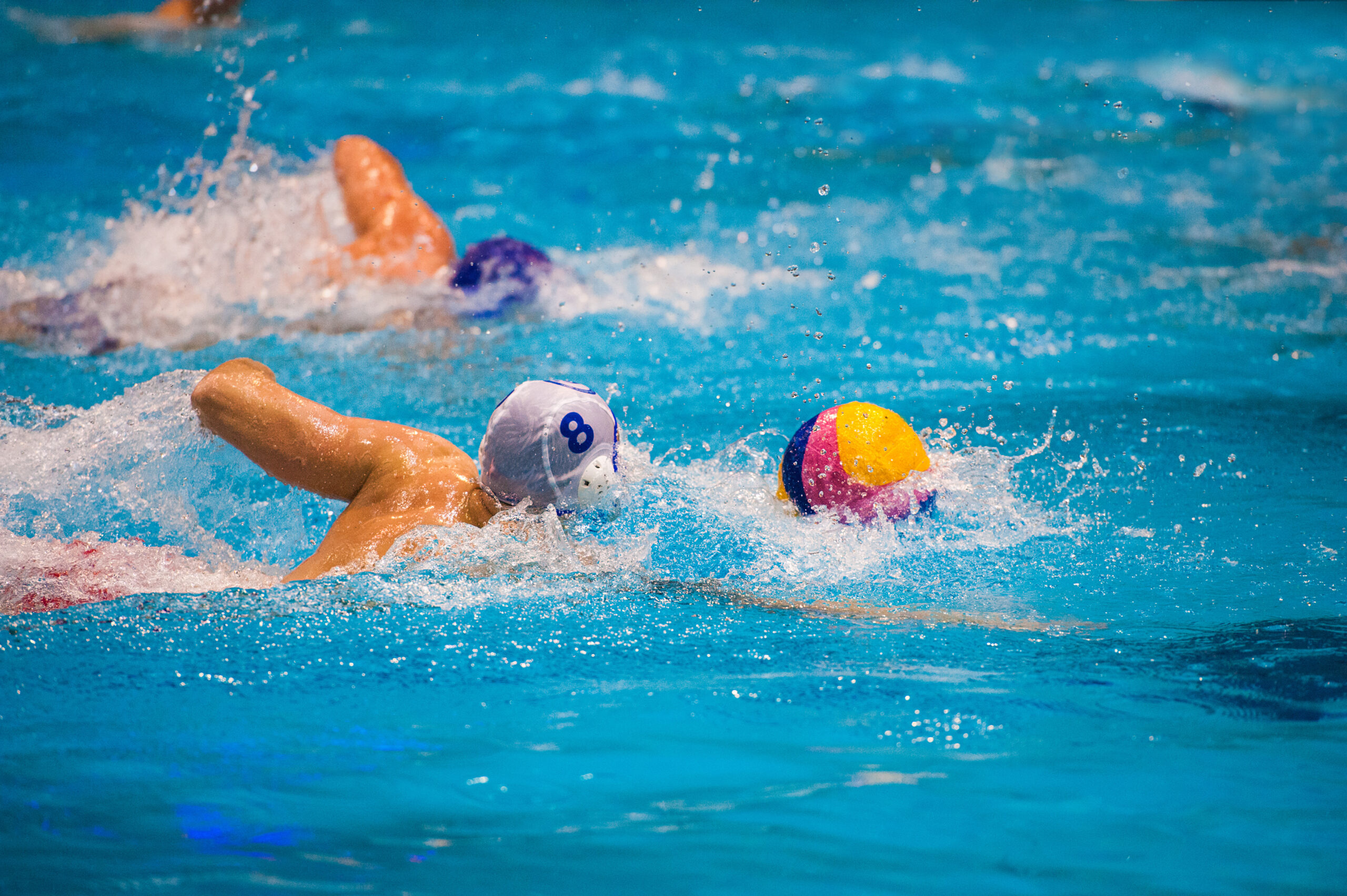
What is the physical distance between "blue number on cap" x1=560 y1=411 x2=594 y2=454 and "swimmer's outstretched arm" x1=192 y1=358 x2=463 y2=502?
41cm

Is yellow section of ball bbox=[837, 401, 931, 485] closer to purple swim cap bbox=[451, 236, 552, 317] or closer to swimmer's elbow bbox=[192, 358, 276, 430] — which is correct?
swimmer's elbow bbox=[192, 358, 276, 430]

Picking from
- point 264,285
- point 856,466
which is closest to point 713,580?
point 856,466

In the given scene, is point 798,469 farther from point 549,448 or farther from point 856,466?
point 549,448

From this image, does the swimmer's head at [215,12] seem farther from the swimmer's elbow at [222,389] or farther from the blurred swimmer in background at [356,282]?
the swimmer's elbow at [222,389]

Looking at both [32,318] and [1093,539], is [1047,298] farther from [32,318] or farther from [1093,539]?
[32,318]

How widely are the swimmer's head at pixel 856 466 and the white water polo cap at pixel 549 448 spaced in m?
0.75

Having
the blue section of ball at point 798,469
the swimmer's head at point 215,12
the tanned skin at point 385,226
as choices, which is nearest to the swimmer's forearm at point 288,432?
the blue section of ball at point 798,469

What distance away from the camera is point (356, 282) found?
7.34 meters

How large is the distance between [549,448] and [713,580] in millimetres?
717

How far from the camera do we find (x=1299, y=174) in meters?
11.0

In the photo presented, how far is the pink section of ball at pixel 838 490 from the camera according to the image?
3.71m

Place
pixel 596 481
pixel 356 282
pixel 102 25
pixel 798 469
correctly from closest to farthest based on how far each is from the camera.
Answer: pixel 596 481
pixel 798 469
pixel 356 282
pixel 102 25

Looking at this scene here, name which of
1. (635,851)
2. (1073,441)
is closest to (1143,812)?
(635,851)

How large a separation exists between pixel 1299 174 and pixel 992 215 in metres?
3.48
